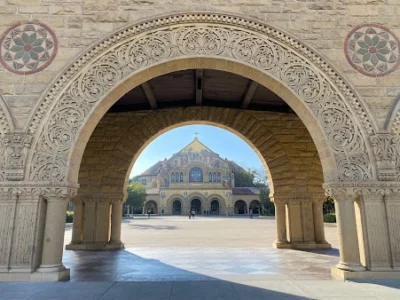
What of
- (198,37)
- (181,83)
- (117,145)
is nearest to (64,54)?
(198,37)

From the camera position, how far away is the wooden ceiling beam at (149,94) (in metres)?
7.99

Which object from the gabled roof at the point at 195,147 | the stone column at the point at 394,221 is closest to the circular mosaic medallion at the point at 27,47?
the stone column at the point at 394,221

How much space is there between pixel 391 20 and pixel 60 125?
21.4 feet

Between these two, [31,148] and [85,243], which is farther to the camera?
[85,243]

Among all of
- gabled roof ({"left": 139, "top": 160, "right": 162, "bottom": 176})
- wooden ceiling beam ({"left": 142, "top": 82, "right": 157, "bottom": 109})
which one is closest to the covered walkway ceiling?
wooden ceiling beam ({"left": 142, "top": 82, "right": 157, "bottom": 109})

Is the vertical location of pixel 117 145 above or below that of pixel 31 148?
above

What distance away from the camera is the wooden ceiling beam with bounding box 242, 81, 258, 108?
7872mm

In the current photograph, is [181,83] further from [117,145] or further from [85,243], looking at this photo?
[85,243]

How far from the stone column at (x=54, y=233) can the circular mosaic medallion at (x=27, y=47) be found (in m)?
2.32

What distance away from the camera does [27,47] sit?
546 cm

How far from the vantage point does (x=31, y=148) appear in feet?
16.6

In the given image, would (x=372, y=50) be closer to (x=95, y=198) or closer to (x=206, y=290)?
(x=206, y=290)

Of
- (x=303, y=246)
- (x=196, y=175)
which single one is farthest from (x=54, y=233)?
(x=196, y=175)

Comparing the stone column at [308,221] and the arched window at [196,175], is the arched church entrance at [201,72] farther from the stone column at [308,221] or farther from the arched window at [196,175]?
the arched window at [196,175]
